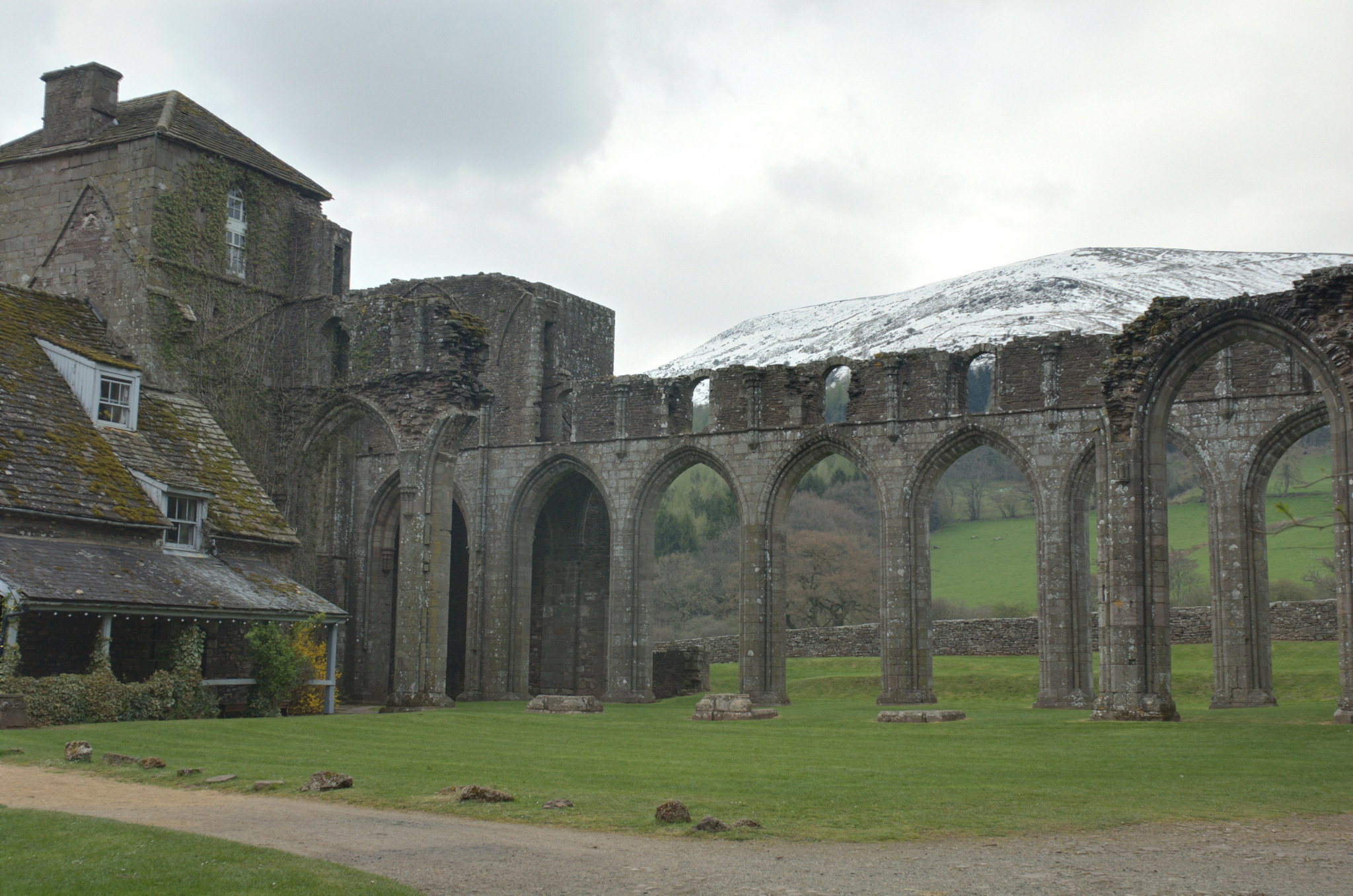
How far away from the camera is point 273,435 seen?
26.0 meters

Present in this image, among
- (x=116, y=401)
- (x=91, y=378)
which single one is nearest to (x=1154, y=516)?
(x=116, y=401)

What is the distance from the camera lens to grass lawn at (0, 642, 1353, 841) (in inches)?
337

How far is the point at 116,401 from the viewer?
2089cm

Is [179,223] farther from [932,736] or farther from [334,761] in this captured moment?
[932,736]

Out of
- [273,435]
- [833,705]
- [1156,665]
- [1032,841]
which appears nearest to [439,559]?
[273,435]

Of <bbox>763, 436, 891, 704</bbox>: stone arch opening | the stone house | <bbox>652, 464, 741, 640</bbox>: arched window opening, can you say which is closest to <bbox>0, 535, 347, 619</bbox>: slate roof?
the stone house

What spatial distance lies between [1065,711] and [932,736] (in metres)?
7.57

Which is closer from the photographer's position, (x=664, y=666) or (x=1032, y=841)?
(x=1032, y=841)

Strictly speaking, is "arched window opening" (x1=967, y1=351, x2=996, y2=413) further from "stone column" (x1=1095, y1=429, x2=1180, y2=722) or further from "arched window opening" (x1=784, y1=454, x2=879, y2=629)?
"stone column" (x1=1095, y1=429, x2=1180, y2=722)

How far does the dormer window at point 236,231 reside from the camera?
2597 centimetres

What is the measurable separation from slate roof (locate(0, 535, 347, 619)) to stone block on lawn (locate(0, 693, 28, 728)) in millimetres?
1139

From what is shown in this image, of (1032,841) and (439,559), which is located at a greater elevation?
(439,559)

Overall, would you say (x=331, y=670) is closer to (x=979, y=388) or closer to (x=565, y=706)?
(x=565, y=706)

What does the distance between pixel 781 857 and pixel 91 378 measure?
56.8ft
